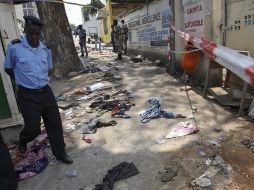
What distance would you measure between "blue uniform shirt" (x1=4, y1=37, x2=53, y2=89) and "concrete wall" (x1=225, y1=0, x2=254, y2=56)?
3748 millimetres

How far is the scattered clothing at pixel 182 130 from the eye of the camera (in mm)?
4645

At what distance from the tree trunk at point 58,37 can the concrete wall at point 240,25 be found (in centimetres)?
640

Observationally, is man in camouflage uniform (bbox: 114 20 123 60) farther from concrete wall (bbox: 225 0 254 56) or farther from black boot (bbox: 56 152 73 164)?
black boot (bbox: 56 152 73 164)

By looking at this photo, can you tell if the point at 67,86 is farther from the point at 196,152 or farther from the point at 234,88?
the point at 196,152

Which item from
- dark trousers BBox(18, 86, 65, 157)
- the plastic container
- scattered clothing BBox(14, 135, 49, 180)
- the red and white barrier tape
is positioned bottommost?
the plastic container

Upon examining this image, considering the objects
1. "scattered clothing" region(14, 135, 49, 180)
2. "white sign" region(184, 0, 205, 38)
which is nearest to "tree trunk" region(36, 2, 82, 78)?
"white sign" region(184, 0, 205, 38)

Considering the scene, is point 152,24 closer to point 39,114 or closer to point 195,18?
point 195,18

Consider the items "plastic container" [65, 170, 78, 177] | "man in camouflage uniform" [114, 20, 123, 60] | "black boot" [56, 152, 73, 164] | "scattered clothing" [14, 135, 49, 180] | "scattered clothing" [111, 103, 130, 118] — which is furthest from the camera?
"man in camouflage uniform" [114, 20, 123, 60]

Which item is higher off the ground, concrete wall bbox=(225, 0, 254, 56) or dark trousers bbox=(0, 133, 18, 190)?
concrete wall bbox=(225, 0, 254, 56)

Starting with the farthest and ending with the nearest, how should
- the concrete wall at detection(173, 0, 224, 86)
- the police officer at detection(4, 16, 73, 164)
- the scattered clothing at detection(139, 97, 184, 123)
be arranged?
the concrete wall at detection(173, 0, 224, 86) < the scattered clothing at detection(139, 97, 184, 123) < the police officer at detection(4, 16, 73, 164)

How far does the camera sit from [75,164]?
4.16m

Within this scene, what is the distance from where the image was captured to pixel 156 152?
13.8 ft

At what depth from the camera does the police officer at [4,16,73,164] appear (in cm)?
377

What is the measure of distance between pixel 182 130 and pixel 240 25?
2.53 meters
